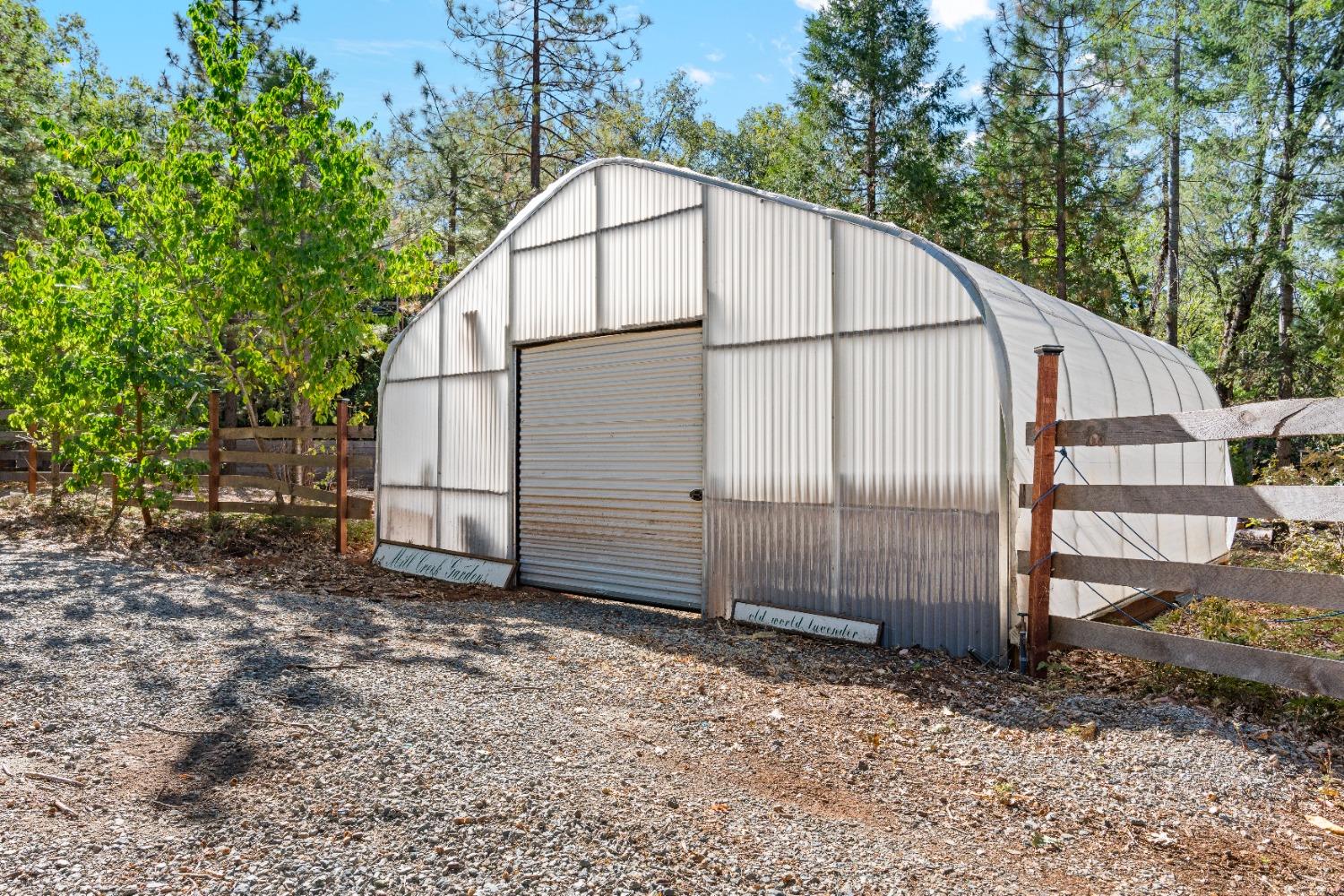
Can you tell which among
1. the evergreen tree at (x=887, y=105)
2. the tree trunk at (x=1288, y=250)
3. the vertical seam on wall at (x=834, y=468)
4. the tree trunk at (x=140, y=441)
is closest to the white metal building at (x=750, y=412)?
the vertical seam on wall at (x=834, y=468)

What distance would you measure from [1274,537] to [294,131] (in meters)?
15.0

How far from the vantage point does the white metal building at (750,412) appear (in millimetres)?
5715

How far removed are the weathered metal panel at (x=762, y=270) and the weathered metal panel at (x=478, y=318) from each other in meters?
2.74

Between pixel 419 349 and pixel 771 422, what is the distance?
495 cm

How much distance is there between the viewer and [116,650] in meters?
5.35

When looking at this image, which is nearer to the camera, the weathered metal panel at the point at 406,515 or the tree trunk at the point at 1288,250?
the weathered metal panel at the point at 406,515

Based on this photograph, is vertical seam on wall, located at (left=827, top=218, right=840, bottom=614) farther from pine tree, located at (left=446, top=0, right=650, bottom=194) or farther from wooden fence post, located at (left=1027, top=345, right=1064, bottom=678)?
pine tree, located at (left=446, top=0, right=650, bottom=194)

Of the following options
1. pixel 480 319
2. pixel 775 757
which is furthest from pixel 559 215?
pixel 775 757

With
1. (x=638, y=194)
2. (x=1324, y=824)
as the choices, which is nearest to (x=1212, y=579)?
(x=1324, y=824)

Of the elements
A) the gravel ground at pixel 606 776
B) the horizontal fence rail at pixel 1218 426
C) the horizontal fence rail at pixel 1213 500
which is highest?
the horizontal fence rail at pixel 1218 426

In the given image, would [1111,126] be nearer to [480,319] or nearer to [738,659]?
[480,319]

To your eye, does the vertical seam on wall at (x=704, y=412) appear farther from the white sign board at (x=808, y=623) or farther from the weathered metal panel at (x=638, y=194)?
the white sign board at (x=808, y=623)

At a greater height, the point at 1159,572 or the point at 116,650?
the point at 1159,572

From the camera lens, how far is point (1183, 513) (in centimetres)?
454
